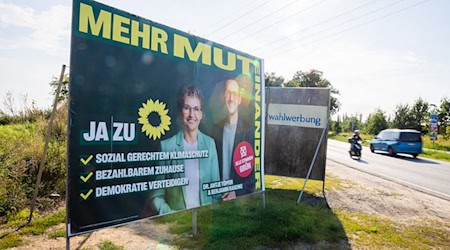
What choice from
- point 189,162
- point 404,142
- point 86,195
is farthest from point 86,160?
point 404,142

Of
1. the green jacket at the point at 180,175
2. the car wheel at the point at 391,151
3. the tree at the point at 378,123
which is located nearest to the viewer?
the green jacket at the point at 180,175

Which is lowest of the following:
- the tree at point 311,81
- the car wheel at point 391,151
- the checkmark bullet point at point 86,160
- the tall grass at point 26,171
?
the car wheel at point 391,151

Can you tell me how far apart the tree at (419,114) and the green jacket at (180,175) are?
45.8 meters

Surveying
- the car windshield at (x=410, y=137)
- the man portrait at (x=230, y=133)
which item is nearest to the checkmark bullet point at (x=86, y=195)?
the man portrait at (x=230, y=133)

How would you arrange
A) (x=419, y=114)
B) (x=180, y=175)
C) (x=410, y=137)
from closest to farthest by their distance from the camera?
(x=180, y=175), (x=410, y=137), (x=419, y=114)

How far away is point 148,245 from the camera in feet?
12.0

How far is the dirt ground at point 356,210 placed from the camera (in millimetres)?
3703

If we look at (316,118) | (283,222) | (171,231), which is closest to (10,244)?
(171,231)

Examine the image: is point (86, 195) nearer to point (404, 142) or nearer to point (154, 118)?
point (154, 118)

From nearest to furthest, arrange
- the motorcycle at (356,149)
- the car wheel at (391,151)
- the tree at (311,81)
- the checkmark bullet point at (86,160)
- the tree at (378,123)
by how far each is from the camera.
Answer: the checkmark bullet point at (86,160)
the motorcycle at (356,149)
the car wheel at (391,151)
the tree at (378,123)
the tree at (311,81)

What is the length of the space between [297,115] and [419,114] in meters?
43.0

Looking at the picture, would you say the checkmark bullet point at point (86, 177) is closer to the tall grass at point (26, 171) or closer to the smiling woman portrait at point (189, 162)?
the smiling woman portrait at point (189, 162)

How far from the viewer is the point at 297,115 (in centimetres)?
707

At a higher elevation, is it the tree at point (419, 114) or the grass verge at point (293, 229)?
the tree at point (419, 114)
